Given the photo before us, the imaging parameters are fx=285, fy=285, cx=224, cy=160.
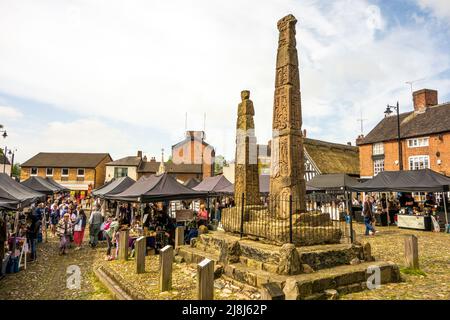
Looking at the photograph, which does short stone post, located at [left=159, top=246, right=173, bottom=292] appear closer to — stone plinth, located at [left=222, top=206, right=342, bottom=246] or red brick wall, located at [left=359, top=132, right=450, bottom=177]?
stone plinth, located at [left=222, top=206, right=342, bottom=246]

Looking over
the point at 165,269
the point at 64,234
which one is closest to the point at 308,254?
the point at 165,269

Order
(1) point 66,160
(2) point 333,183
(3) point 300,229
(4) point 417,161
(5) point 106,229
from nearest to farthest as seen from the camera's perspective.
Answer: (3) point 300,229
(5) point 106,229
(2) point 333,183
(4) point 417,161
(1) point 66,160

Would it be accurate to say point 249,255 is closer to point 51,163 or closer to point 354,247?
point 354,247

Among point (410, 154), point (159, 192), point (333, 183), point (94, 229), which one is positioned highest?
point (410, 154)

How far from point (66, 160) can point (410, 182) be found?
1801 inches

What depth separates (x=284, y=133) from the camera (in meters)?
7.18

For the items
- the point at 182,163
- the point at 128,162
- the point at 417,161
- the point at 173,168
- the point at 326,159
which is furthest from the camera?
the point at 182,163

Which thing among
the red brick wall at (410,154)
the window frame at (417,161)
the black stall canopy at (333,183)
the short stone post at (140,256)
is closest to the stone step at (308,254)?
the short stone post at (140,256)

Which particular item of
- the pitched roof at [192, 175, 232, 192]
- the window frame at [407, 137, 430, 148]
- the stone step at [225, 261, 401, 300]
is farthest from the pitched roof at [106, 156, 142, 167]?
the stone step at [225, 261, 401, 300]

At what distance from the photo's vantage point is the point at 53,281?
7426mm

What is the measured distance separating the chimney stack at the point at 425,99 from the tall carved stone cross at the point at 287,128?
90.1 feet

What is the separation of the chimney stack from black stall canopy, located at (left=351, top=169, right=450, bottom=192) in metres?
17.0

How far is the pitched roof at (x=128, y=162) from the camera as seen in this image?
45.4 meters

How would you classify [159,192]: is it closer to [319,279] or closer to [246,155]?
[246,155]
